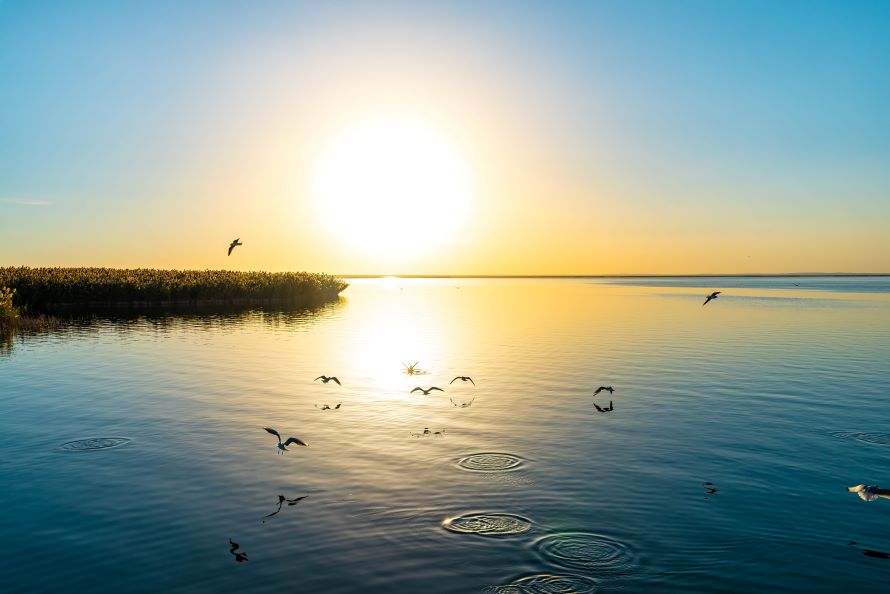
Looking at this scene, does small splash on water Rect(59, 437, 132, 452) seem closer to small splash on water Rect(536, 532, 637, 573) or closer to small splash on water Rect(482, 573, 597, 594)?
small splash on water Rect(536, 532, 637, 573)

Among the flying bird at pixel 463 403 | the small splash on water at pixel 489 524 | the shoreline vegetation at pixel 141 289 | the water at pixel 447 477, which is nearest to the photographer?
the water at pixel 447 477

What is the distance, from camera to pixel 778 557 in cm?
1253

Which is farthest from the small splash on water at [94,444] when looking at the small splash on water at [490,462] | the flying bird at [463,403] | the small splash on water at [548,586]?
the small splash on water at [548,586]

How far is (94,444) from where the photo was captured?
21.1 metres

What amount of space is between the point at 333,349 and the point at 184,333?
57.4ft

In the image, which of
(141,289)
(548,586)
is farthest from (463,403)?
(141,289)

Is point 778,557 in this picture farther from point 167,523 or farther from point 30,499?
point 30,499

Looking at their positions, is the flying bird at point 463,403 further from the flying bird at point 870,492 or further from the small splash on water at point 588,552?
the flying bird at point 870,492

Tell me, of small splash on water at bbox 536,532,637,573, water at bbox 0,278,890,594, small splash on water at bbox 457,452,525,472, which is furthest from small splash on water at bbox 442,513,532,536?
small splash on water at bbox 457,452,525,472

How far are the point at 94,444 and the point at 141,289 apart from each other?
7719cm

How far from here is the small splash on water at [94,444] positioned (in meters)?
20.6

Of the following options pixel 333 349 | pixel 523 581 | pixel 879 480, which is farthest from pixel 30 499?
pixel 333 349

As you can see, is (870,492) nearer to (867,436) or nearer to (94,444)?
(867,436)

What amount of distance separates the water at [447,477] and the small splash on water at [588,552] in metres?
0.06
